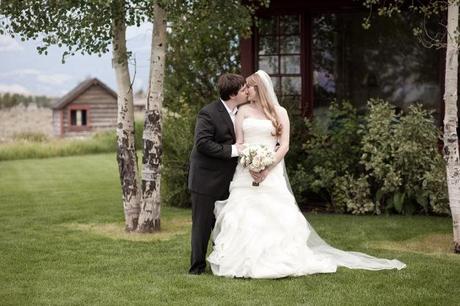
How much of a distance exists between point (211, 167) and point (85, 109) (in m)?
28.0

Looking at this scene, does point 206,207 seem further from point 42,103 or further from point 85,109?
point 42,103

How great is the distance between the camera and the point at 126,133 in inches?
374

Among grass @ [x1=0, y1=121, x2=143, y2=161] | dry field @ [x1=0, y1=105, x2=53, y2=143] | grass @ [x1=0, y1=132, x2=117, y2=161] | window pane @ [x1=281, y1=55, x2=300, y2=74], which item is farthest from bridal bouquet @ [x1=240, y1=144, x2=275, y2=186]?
dry field @ [x1=0, y1=105, x2=53, y2=143]

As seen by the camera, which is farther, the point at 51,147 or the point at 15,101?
the point at 15,101

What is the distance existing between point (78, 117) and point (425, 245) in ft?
90.0

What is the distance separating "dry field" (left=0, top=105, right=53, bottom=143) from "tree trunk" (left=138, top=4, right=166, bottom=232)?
24.5 metres

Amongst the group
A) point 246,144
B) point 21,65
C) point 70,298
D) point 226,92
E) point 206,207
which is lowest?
point 70,298

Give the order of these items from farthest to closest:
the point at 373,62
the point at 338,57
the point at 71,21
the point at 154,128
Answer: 1. the point at 373,62
2. the point at 338,57
3. the point at 154,128
4. the point at 71,21

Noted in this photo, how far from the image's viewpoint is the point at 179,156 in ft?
39.0

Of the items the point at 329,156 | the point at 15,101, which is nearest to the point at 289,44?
the point at 329,156

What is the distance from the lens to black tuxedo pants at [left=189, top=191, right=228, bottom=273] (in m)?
7.00

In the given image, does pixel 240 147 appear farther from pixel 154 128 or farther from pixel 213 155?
pixel 154 128

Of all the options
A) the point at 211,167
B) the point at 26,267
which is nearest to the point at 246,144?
the point at 211,167

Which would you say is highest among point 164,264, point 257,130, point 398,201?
point 257,130
